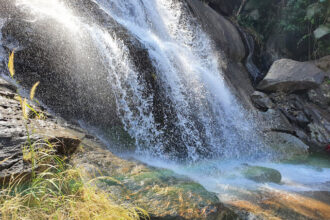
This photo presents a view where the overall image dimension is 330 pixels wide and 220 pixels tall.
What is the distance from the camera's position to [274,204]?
8.16ft

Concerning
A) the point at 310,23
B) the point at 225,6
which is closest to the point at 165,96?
the point at 225,6

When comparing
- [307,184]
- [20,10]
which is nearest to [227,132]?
[307,184]

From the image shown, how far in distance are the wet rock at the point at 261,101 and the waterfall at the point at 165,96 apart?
3.69ft

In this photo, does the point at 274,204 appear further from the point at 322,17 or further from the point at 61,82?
the point at 322,17

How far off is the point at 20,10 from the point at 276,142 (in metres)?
6.21

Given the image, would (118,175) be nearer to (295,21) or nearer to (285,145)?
(285,145)

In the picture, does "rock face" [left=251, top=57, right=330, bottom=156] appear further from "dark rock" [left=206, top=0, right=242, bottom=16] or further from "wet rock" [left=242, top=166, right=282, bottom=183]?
"dark rock" [left=206, top=0, right=242, bottom=16]

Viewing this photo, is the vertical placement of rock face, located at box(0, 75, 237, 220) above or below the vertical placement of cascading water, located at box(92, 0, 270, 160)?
below

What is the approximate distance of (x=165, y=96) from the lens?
16.0 ft

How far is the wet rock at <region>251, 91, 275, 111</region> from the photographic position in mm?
7523

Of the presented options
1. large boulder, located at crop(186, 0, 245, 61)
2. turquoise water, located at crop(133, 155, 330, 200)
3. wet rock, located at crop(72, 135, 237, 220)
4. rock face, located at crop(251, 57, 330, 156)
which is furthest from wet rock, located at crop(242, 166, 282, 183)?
large boulder, located at crop(186, 0, 245, 61)

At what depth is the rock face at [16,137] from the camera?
1816 mm

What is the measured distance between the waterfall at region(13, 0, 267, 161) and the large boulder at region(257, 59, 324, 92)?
2163mm

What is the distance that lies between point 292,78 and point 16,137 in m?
8.23
